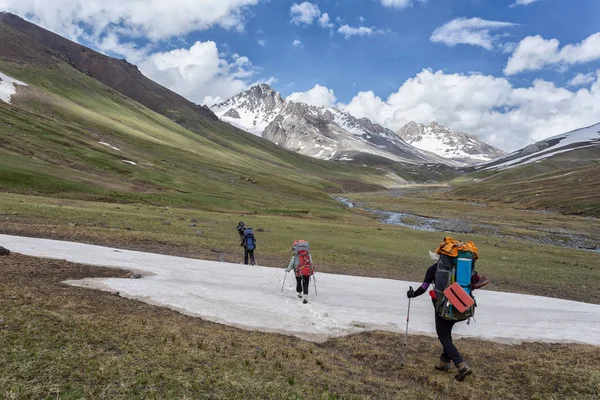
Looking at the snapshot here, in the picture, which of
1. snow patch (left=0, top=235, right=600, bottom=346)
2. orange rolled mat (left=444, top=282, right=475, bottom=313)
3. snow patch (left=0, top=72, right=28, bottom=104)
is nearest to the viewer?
orange rolled mat (left=444, top=282, right=475, bottom=313)

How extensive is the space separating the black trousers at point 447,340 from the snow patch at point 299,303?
180 inches

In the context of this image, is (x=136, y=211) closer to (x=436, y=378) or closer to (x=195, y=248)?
(x=195, y=248)

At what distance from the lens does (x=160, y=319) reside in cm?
1412

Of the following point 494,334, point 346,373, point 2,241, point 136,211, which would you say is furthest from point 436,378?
point 136,211

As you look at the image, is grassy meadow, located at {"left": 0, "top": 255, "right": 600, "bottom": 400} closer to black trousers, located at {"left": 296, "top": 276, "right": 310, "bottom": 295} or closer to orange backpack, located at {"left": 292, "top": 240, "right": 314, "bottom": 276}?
black trousers, located at {"left": 296, "top": 276, "right": 310, "bottom": 295}

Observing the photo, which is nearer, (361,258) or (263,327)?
(263,327)

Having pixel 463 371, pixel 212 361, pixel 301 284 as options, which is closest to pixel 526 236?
pixel 301 284

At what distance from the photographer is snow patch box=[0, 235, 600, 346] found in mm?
16531

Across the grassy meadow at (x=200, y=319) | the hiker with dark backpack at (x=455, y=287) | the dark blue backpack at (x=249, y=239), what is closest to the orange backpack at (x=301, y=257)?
the grassy meadow at (x=200, y=319)

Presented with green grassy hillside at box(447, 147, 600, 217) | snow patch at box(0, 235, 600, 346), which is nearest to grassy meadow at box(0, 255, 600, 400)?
snow patch at box(0, 235, 600, 346)

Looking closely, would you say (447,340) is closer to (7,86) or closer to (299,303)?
(299,303)

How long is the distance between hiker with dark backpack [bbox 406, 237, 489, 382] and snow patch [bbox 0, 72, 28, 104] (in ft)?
515

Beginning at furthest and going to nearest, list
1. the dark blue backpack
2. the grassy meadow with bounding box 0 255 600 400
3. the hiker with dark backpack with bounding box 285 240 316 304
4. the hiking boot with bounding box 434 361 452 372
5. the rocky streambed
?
the rocky streambed, the dark blue backpack, the hiker with dark backpack with bounding box 285 240 316 304, the hiking boot with bounding box 434 361 452 372, the grassy meadow with bounding box 0 255 600 400

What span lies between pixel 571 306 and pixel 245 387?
2429 cm
